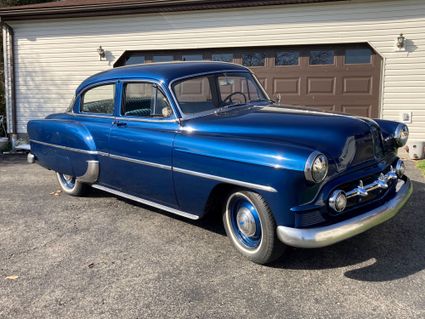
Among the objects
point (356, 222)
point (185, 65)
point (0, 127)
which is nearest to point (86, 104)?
point (185, 65)

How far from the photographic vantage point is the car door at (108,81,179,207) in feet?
14.0

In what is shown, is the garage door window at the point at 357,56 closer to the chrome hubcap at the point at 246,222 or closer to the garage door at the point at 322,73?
the garage door at the point at 322,73

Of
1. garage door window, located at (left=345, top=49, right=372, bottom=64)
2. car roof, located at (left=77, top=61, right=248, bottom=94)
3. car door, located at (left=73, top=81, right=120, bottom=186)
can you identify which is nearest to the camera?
car roof, located at (left=77, top=61, right=248, bottom=94)

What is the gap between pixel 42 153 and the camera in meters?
6.12

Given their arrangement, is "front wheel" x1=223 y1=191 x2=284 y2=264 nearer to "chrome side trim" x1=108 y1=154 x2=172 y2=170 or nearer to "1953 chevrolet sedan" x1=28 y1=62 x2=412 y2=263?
"1953 chevrolet sedan" x1=28 y1=62 x2=412 y2=263

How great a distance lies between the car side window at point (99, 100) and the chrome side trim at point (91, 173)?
24.9 inches

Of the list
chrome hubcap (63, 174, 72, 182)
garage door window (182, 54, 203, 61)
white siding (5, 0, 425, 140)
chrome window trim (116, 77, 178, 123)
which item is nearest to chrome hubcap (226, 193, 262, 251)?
chrome window trim (116, 77, 178, 123)

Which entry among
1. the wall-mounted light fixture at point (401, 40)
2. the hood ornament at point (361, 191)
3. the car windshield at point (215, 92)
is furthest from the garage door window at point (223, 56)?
the hood ornament at point (361, 191)

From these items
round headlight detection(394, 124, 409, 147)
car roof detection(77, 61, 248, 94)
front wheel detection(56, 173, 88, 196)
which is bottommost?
front wheel detection(56, 173, 88, 196)

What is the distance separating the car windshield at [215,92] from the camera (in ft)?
14.6

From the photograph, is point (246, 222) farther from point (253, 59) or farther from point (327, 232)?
point (253, 59)

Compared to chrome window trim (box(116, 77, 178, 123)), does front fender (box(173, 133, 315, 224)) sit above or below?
below

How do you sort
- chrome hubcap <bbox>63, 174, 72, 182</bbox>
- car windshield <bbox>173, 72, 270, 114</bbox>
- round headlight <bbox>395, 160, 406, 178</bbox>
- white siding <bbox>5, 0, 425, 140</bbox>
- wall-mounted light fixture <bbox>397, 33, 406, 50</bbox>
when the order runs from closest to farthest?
1. round headlight <bbox>395, 160, 406, 178</bbox>
2. car windshield <bbox>173, 72, 270, 114</bbox>
3. chrome hubcap <bbox>63, 174, 72, 182</bbox>
4. wall-mounted light fixture <bbox>397, 33, 406, 50</bbox>
5. white siding <bbox>5, 0, 425, 140</bbox>

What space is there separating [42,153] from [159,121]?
252cm
